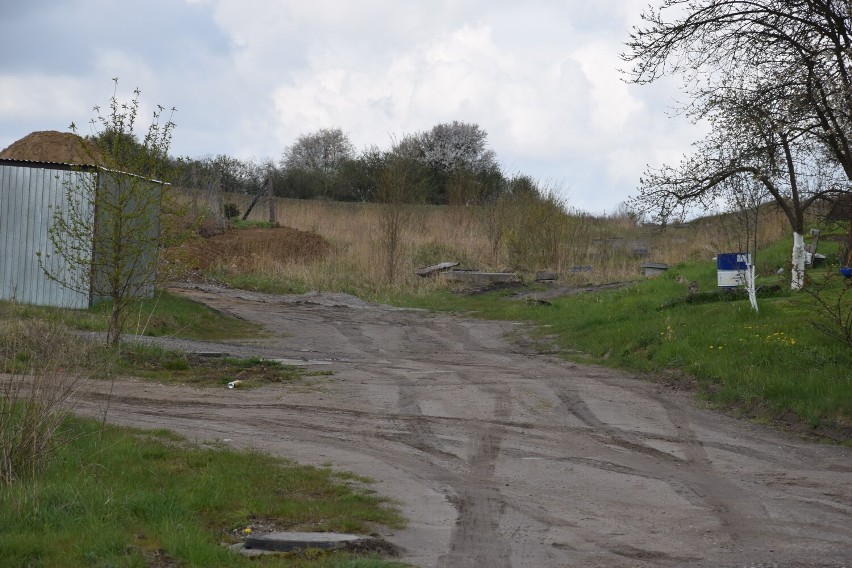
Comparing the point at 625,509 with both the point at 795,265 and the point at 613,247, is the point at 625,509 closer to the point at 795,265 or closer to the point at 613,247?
the point at 795,265

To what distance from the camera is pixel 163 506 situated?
22.2 ft

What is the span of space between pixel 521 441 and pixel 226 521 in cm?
445

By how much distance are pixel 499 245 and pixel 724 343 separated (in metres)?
23.0

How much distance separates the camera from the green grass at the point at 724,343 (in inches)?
465

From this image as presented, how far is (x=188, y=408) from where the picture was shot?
38.6ft

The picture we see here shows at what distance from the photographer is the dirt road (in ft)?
Result: 21.4

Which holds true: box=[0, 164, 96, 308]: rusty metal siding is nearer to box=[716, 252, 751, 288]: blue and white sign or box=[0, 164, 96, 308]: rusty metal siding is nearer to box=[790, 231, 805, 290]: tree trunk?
box=[716, 252, 751, 288]: blue and white sign

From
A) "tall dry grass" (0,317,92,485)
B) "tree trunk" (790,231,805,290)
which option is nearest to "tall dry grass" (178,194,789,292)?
"tree trunk" (790,231,805,290)

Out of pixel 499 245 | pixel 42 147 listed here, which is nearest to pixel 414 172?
pixel 499 245

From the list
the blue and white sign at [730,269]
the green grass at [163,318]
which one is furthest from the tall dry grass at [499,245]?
the blue and white sign at [730,269]

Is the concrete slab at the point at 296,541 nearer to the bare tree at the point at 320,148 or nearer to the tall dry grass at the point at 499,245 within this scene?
the tall dry grass at the point at 499,245

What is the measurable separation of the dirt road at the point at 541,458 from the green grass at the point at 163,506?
0.55 meters

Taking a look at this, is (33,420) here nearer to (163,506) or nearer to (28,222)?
(163,506)

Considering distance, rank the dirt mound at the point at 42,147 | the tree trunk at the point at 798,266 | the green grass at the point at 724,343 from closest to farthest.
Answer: the green grass at the point at 724,343 < the tree trunk at the point at 798,266 < the dirt mound at the point at 42,147
